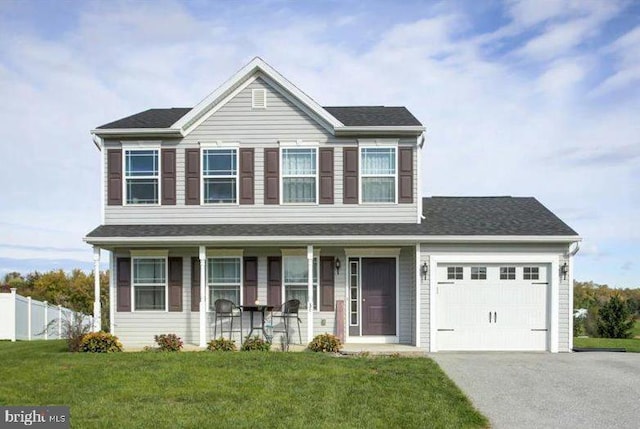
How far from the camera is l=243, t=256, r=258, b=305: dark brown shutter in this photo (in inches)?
650

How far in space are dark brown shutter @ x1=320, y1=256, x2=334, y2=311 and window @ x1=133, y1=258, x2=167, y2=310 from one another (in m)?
3.96

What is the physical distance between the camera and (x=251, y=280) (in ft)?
54.3

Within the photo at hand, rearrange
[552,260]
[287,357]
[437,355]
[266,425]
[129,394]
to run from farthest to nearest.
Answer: [552,260], [437,355], [287,357], [129,394], [266,425]

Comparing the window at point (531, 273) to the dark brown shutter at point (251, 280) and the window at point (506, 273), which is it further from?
the dark brown shutter at point (251, 280)

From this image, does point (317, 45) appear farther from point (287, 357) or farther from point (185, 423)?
point (185, 423)

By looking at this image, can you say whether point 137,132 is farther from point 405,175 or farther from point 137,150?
point 405,175

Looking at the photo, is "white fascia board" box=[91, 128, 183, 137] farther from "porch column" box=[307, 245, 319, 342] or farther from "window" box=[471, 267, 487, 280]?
"window" box=[471, 267, 487, 280]

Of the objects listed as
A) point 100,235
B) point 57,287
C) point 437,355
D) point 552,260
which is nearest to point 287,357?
point 437,355

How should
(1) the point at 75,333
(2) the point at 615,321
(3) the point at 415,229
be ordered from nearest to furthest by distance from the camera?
(1) the point at 75,333 < (3) the point at 415,229 < (2) the point at 615,321

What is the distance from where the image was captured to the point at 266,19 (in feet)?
46.9

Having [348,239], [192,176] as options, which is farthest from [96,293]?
[348,239]

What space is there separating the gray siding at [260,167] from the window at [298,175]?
0.28 meters

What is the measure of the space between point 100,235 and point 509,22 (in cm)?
1079

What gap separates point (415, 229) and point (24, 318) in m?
15.4
